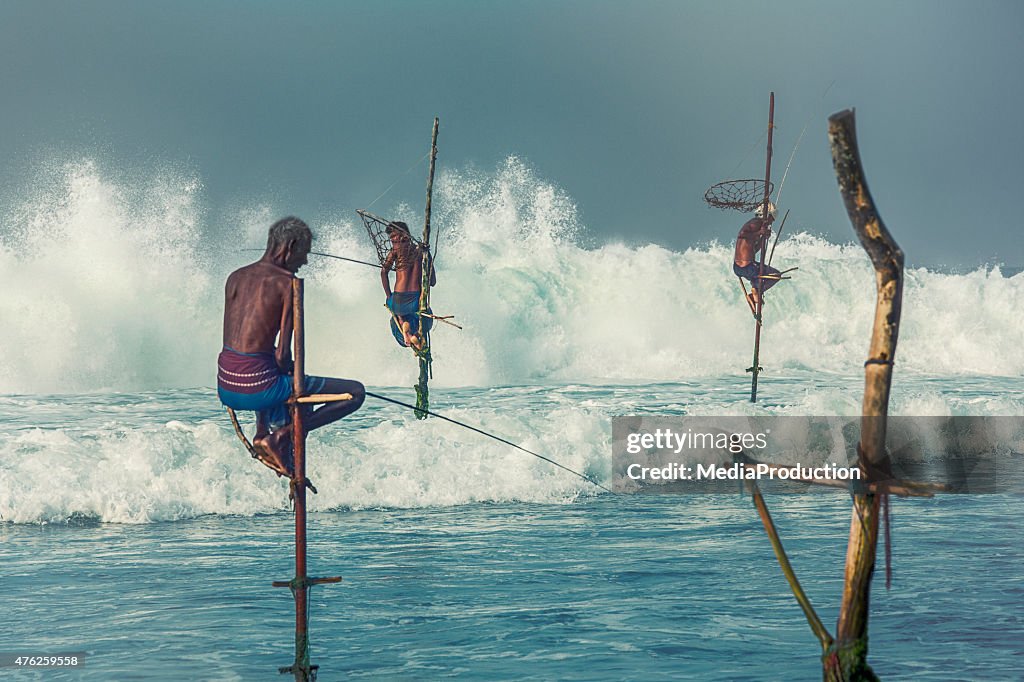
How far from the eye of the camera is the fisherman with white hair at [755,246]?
19188mm

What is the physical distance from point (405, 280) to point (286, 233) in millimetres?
9434

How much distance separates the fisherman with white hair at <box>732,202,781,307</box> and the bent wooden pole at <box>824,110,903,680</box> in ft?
47.2

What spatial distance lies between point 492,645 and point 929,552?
496cm

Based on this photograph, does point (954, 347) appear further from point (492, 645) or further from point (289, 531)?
point (492, 645)

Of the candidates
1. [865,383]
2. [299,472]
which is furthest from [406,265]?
[865,383]

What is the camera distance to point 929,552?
11.5 m

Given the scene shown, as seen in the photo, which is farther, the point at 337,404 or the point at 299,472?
the point at 337,404

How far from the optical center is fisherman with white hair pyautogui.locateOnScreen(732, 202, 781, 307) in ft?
63.0

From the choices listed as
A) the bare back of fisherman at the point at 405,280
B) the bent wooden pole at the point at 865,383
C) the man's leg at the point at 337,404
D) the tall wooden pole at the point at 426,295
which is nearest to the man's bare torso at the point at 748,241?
the tall wooden pole at the point at 426,295

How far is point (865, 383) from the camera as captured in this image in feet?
15.9

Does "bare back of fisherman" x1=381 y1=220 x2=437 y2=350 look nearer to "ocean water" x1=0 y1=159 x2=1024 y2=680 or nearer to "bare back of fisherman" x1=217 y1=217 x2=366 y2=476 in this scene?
"ocean water" x1=0 y1=159 x2=1024 y2=680

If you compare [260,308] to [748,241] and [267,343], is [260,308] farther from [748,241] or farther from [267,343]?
[748,241]

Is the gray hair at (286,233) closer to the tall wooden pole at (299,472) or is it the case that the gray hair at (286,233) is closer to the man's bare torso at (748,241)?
the tall wooden pole at (299,472)

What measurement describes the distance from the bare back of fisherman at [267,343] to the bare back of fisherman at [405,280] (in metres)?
9.07
